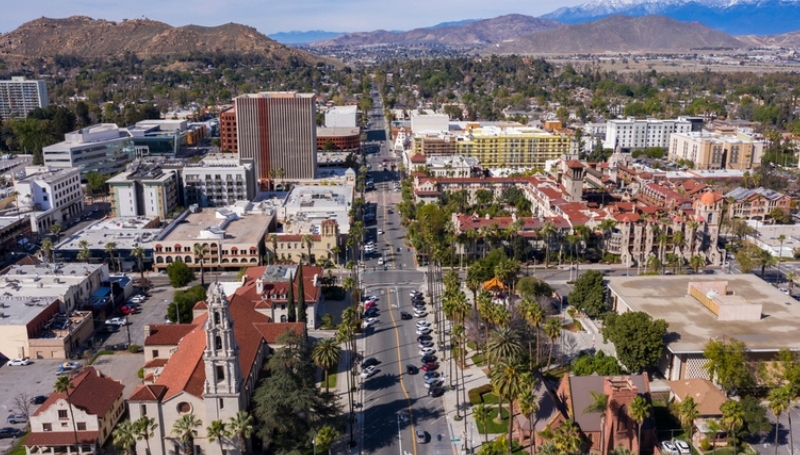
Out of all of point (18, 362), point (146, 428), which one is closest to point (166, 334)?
point (146, 428)

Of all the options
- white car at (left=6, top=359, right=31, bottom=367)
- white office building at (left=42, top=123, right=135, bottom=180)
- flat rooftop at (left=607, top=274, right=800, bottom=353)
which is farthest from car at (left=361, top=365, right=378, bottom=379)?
white office building at (left=42, top=123, right=135, bottom=180)

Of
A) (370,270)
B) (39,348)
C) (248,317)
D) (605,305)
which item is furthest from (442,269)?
(39,348)

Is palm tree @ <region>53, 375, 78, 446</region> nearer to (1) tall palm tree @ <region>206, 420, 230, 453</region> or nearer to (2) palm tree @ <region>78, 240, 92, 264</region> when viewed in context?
(1) tall palm tree @ <region>206, 420, 230, 453</region>

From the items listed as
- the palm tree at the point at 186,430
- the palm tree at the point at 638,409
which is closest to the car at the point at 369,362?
the palm tree at the point at 186,430

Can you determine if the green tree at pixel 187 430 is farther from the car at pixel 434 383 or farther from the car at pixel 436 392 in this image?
the car at pixel 434 383

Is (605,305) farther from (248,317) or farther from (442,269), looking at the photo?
(248,317)

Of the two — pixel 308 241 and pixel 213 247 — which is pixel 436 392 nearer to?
pixel 308 241
